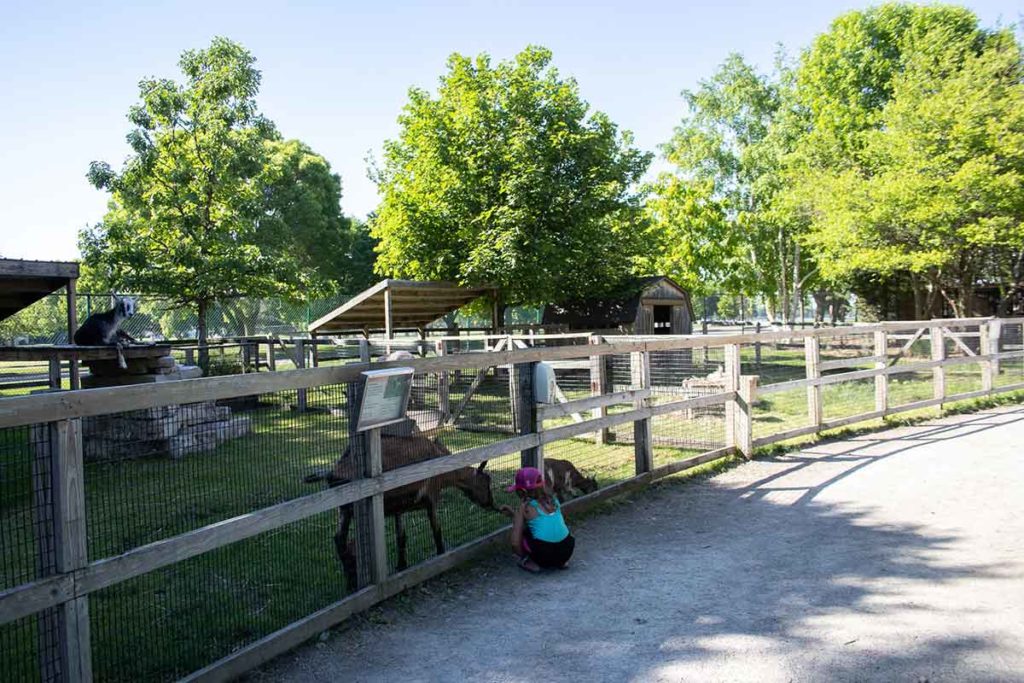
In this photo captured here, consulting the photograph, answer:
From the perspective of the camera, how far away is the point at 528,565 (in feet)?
15.7

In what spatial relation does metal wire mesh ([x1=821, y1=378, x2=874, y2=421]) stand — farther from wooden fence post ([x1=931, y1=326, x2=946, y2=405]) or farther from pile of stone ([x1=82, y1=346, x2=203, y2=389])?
pile of stone ([x1=82, y1=346, x2=203, y2=389])

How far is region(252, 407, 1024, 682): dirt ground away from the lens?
11.1ft

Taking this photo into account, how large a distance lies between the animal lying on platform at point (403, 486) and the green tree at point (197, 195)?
13.8 metres

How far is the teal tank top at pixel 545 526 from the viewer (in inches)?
186

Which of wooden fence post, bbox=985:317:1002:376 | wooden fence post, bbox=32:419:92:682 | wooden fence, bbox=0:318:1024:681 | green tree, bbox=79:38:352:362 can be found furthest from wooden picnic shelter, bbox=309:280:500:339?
wooden fence post, bbox=32:419:92:682

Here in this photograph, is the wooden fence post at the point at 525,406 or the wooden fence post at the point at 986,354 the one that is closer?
the wooden fence post at the point at 525,406

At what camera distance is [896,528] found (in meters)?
5.49

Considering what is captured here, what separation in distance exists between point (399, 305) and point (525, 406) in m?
12.0

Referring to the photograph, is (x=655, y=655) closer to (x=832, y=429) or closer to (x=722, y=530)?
(x=722, y=530)

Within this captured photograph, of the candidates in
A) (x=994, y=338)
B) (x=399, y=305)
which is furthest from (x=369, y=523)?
(x=399, y=305)

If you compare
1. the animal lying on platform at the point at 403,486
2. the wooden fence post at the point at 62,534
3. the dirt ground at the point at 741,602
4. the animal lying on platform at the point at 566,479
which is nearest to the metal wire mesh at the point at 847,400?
the dirt ground at the point at 741,602

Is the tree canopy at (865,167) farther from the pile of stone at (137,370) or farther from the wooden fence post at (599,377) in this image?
the pile of stone at (137,370)

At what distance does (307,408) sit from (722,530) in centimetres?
341

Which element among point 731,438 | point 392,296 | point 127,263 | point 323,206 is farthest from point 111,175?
point 323,206
